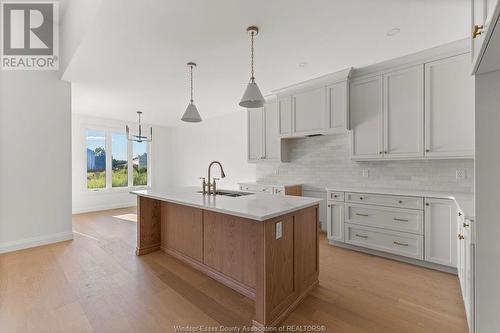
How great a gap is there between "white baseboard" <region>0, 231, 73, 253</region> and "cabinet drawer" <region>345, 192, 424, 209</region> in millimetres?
4359

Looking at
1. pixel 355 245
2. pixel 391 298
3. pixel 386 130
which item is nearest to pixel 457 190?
pixel 386 130

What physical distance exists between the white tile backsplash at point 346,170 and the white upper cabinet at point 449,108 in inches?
15.4

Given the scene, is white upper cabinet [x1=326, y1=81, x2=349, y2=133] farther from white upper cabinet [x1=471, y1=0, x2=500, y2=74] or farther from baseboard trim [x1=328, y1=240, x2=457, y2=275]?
white upper cabinet [x1=471, y1=0, x2=500, y2=74]

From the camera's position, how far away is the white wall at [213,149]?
18.7 ft

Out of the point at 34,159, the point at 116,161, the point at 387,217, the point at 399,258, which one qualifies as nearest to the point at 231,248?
the point at 387,217

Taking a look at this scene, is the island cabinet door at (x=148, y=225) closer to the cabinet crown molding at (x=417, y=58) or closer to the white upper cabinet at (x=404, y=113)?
the white upper cabinet at (x=404, y=113)

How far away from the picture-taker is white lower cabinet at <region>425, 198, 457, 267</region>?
2510 millimetres

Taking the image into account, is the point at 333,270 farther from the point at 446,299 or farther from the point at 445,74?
the point at 445,74

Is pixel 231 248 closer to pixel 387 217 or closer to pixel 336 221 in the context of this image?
pixel 336 221

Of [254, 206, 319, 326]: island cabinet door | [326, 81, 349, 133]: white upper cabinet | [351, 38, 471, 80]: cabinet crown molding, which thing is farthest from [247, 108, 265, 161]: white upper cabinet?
[254, 206, 319, 326]: island cabinet door

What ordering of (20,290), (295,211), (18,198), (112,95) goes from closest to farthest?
(295,211) < (20,290) < (18,198) < (112,95)

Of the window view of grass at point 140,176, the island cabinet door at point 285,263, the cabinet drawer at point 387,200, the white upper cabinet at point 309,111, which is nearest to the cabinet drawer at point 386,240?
the cabinet drawer at point 387,200

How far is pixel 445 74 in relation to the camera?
8.84ft

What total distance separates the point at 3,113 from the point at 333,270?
4.84m
